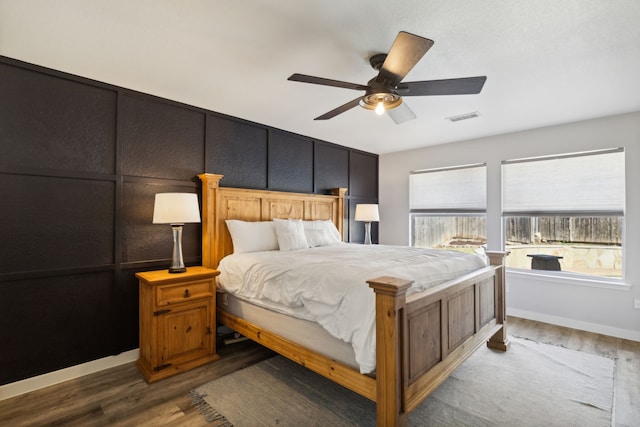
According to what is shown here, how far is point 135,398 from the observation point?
7.46 ft

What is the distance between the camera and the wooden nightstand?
2.52 meters

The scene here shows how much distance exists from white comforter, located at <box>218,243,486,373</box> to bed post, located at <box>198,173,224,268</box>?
0.40 metres

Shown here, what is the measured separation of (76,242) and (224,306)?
141 cm

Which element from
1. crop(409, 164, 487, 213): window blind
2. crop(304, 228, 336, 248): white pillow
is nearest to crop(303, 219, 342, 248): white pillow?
crop(304, 228, 336, 248): white pillow

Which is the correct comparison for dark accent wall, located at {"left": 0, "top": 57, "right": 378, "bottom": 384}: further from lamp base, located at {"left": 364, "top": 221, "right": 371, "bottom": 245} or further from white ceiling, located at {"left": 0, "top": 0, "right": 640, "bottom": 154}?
lamp base, located at {"left": 364, "top": 221, "right": 371, "bottom": 245}

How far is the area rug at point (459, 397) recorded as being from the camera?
6.64 ft

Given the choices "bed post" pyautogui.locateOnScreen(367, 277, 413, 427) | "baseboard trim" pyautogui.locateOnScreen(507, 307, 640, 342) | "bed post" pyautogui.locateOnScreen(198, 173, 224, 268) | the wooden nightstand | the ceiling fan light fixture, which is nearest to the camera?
"bed post" pyautogui.locateOnScreen(367, 277, 413, 427)

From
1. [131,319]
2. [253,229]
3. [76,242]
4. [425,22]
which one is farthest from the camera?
[253,229]

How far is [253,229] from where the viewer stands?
346 centimetres

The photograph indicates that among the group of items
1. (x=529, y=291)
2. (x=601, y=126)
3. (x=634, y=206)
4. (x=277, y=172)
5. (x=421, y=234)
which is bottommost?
(x=529, y=291)

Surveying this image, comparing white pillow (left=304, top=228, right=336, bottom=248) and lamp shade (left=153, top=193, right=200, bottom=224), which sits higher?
lamp shade (left=153, top=193, right=200, bottom=224)

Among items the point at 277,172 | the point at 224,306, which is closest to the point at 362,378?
the point at 224,306

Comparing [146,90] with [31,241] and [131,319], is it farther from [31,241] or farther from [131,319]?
[131,319]

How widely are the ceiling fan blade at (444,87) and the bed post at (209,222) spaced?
7.03 ft
